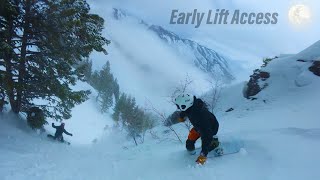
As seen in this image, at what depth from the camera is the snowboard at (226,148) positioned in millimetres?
7648

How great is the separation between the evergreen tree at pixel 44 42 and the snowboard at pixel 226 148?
8.77 meters

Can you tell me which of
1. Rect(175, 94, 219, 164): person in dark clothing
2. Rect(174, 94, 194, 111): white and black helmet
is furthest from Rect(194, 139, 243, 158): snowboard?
Rect(174, 94, 194, 111): white and black helmet

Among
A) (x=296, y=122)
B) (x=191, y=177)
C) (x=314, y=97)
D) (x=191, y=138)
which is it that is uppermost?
(x=314, y=97)

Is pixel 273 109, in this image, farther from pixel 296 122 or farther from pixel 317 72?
pixel 296 122

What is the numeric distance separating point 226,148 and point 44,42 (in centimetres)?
981

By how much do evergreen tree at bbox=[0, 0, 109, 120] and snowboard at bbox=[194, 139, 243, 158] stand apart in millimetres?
8769

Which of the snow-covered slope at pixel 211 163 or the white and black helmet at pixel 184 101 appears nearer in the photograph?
the snow-covered slope at pixel 211 163

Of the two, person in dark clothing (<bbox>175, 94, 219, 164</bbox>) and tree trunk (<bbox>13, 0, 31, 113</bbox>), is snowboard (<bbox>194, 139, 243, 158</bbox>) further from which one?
tree trunk (<bbox>13, 0, 31, 113</bbox>)

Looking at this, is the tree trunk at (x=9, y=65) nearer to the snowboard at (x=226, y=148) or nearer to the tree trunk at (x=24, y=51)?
the tree trunk at (x=24, y=51)

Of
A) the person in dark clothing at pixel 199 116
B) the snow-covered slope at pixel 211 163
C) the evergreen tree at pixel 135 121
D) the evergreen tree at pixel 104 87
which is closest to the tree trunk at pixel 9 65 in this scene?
the snow-covered slope at pixel 211 163

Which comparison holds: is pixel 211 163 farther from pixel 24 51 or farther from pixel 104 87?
pixel 104 87

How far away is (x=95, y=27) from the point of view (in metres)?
15.4

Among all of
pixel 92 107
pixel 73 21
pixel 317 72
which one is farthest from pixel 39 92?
pixel 92 107

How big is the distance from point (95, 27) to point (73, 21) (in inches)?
57.8
